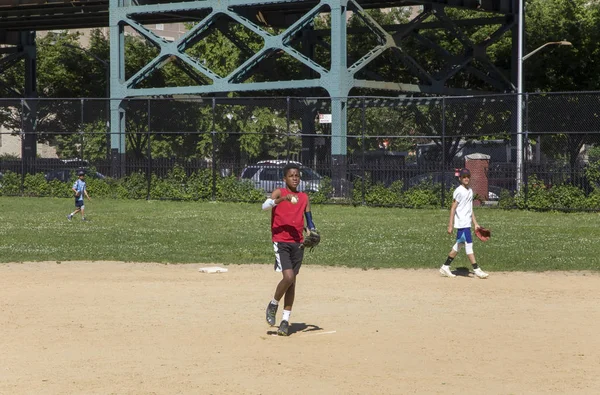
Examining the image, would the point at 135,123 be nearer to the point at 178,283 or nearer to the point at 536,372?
the point at 178,283

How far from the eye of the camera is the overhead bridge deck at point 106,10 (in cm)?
4344

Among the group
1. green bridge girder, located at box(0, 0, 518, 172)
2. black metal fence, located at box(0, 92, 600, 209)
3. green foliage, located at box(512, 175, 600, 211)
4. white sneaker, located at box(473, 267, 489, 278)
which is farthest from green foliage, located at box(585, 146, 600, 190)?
white sneaker, located at box(473, 267, 489, 278)

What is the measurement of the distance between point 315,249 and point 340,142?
14517 mm

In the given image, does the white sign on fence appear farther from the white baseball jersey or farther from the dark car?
the white baseball jersey

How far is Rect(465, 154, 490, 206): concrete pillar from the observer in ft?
106

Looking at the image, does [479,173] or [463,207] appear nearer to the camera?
[463,207]

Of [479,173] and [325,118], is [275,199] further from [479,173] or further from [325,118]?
[325,118]

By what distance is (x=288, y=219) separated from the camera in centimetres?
1227

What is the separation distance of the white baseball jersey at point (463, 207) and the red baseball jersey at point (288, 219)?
5.96 m

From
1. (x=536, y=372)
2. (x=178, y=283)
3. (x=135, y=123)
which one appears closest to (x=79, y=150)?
(x=135, y=123)

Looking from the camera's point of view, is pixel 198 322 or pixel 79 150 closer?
pixel 198 322

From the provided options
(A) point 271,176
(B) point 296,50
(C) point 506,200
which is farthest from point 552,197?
(B) point 296,50

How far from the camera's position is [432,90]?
44.6 m

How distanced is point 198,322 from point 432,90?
32.8 metres
